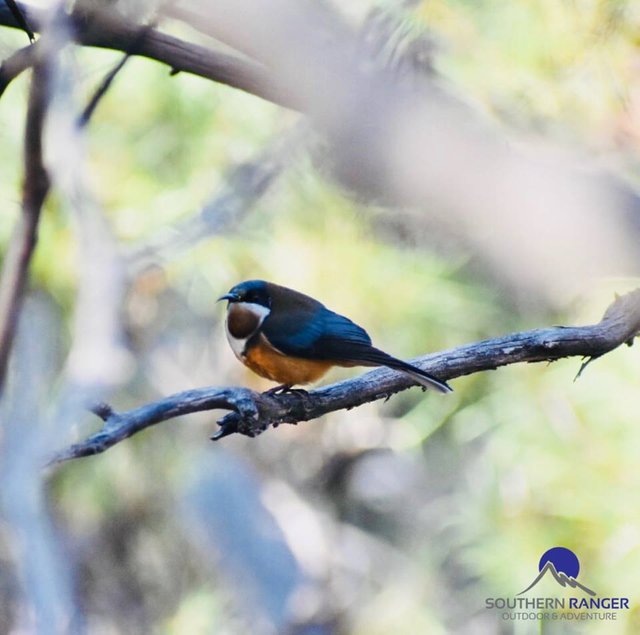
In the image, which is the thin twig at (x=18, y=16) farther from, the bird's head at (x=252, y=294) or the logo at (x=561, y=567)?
the logo at (x=561, y=567)

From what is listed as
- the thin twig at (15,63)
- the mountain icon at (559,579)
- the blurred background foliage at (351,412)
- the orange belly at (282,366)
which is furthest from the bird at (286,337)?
the mountain icon at (559,579)

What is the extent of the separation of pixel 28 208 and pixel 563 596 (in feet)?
5.98

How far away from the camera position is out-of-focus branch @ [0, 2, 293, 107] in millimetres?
1392

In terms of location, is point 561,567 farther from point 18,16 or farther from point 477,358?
point 18,16

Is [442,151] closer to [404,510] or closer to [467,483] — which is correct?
[467,483]

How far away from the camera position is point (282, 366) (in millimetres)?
1730

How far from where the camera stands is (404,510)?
434 cm

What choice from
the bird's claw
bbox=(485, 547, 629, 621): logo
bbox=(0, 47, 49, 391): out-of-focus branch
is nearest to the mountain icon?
bbox=(485, 547, 629, 621): logo

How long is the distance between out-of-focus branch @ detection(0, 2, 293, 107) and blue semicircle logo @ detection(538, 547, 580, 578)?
1.66 metres

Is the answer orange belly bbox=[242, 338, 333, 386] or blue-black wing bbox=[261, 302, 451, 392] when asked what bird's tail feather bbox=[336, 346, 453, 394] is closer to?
blue-black wing bbox=[261, 302, 451, 392]

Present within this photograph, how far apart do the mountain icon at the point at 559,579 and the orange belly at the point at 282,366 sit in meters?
1.09

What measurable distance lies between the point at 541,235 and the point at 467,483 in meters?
2.94

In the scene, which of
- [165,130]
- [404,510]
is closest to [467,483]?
[404,510]

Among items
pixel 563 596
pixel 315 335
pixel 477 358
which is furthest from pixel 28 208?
pixel 563 596
